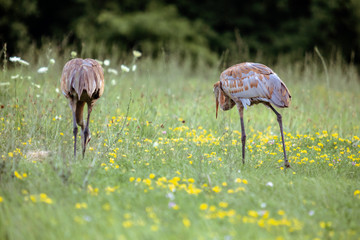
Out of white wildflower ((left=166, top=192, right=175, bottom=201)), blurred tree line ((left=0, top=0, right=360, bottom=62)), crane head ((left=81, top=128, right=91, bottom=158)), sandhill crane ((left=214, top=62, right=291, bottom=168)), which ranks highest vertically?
blurred tree line ((left=0, top=0, right=360, bottom=62))

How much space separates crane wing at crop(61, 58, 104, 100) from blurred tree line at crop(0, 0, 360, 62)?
9.51 m

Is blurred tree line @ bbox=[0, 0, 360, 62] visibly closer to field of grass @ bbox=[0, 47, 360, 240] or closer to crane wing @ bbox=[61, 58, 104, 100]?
field of grass @ bbox=[0, 47, 360, 240]

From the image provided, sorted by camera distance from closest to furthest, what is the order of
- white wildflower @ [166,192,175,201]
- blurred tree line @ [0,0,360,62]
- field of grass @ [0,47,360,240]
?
field of grass @ [0,47,360,240], white wildflower @ [166,192,175,201], blurred tree line @ [0,0,360,62]

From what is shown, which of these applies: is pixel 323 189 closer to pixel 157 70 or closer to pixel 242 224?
pixel 242 224

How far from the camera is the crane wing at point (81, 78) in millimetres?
4773

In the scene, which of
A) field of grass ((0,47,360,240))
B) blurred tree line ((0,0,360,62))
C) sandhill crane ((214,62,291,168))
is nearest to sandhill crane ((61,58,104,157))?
field of grass ((0,47,360,240))

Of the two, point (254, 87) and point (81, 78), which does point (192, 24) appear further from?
point (81, 78)

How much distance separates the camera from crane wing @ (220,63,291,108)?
4.89 meters

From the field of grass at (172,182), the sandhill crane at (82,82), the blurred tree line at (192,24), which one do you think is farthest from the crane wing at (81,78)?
the blurred tree line at (192,24)

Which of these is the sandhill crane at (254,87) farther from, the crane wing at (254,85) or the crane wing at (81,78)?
the crane wing at (81,78)

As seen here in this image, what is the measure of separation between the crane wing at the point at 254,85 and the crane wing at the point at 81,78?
5.72 ft

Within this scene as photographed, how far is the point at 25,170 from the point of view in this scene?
13.7ft

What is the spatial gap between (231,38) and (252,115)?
10.4 metres

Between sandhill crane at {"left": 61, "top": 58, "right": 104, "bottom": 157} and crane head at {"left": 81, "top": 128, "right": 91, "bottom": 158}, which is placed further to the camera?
→ crane head at {"left": 81, "top": 128, "right": 91, "bottom": 158}
